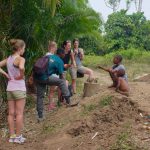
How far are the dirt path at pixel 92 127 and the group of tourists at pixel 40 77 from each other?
284 mm

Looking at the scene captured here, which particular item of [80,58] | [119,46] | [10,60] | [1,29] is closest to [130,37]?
[119,46]

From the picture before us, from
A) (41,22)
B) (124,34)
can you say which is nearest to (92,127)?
(41,22)

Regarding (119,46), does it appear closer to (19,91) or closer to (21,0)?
(21,0)

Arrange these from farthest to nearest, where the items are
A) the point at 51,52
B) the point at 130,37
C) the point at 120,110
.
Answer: the point at 130,37
the point at 51,52
the point at 120,110

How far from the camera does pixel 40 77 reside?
8375 mm

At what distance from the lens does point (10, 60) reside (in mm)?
7125

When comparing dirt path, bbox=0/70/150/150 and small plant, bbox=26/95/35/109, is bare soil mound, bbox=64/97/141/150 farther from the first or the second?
small plant, bbox=26/95/35/109

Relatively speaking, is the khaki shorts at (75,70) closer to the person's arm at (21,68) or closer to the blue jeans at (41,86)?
the blue jeans at (41,86)

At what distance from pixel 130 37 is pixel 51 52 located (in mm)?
20576

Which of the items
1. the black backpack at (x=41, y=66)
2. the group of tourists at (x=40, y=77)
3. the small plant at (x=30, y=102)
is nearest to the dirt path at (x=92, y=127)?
the group of tourists at (x=40, y=77)

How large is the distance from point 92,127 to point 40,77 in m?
1.68

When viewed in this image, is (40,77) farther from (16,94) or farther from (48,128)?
(16,94)

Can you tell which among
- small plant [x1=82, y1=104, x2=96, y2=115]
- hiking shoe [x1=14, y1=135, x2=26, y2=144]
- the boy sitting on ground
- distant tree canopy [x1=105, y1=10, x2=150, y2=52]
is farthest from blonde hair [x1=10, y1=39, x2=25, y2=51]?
distant tree canopy [x1=105, y1=10, x2=150, y2=52]

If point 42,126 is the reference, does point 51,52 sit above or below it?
above
